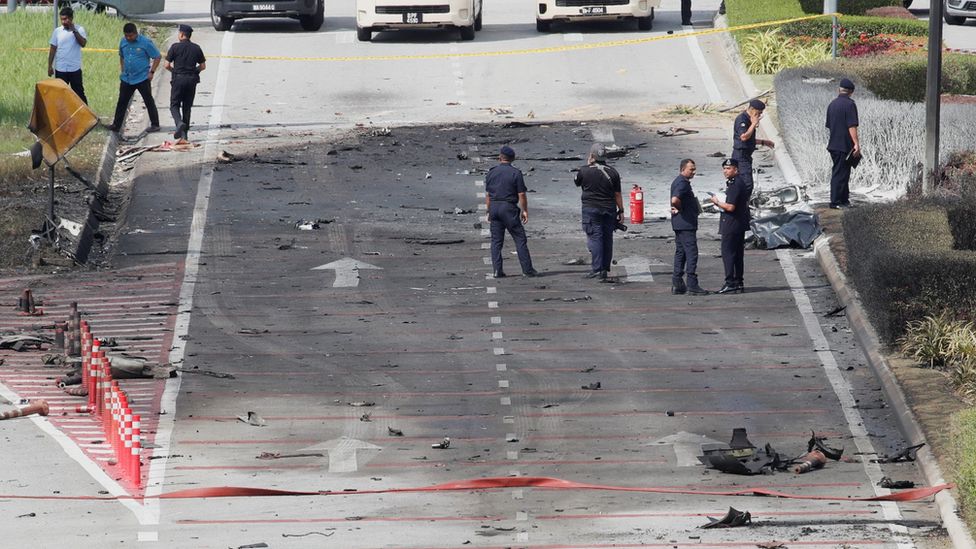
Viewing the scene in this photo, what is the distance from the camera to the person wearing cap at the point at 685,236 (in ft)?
69.5

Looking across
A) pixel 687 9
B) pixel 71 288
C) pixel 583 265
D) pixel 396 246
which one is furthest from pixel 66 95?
pixel 687 9

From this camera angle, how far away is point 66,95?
23672 mm

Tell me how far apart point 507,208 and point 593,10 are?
1516cm

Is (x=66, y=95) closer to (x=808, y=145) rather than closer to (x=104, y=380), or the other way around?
(x=104, y=380)

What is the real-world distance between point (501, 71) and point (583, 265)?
12.1m

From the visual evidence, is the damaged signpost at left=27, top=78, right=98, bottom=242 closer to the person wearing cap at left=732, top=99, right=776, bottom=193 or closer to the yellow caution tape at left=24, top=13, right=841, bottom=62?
the person wearing cap at left=732, top=99, right=776, bottom=193

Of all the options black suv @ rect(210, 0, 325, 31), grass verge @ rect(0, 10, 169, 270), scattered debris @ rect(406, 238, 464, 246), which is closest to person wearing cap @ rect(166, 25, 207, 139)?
grass verge @ rect(0, 10, 169, 270)

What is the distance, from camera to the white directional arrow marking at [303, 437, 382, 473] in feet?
51.1

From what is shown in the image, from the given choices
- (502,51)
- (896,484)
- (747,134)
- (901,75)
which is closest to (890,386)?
(896,484)

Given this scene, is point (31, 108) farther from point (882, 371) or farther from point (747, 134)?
point (882, 371)

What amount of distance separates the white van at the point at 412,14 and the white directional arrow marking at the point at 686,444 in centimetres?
2042

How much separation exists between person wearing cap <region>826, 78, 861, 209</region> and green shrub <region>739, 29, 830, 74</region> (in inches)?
335

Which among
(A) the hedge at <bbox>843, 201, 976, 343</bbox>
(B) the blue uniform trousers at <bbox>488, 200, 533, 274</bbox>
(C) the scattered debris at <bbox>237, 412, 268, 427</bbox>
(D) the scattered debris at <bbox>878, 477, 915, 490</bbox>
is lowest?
(B) the blue uniform trousers at <bbox>488, 200, 533, 274</bbox>

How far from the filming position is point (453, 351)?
62.8ft
